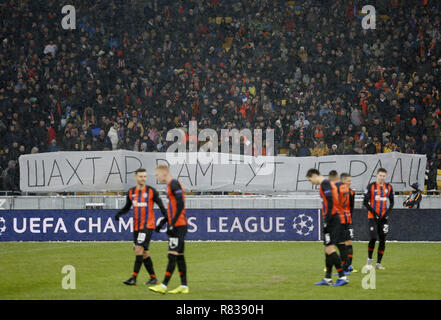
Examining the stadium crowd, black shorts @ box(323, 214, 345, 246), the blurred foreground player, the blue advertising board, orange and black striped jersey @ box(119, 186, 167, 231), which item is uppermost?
the stadium crowd

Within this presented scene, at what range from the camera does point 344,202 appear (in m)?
15.6

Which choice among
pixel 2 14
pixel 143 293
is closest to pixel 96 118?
pixel 2 14

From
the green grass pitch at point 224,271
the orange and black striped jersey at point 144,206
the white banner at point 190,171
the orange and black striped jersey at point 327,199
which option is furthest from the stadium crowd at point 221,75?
the orange and black striped jersey at point 144,206

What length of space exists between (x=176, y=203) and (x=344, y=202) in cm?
464

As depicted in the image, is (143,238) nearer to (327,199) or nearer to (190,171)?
(327,199)

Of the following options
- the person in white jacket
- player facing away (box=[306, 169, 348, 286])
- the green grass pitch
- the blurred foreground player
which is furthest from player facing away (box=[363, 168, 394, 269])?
the person in white jacket

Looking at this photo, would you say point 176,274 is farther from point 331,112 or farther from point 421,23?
point 421,23

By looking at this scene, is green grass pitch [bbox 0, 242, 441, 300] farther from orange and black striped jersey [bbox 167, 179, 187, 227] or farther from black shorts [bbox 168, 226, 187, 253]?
orange and black striped jersey [bbox 167, 179, 187, 227]

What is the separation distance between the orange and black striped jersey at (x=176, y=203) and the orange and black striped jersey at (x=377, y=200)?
569 cm

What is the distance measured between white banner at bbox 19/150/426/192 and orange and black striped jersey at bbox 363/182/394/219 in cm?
903

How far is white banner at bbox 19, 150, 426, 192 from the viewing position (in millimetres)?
26128

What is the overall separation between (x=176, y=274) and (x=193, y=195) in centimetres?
1096

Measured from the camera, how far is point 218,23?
37.2m

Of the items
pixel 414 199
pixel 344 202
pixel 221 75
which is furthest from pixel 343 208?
pixel 221 75
